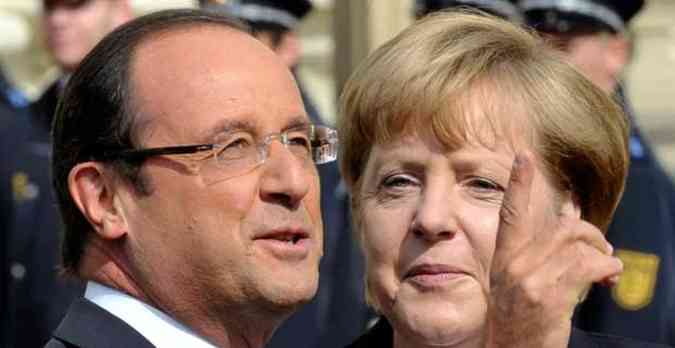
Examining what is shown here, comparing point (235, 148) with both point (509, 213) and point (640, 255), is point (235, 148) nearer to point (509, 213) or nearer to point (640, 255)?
point (509, 213)

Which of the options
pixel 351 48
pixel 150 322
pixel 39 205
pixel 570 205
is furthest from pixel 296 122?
pixel 351 48

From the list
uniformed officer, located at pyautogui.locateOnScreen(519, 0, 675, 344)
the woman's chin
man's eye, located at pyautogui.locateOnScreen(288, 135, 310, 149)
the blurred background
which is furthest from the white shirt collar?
the blurred background

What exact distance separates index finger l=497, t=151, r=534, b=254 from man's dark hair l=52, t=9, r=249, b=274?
27.0 inches

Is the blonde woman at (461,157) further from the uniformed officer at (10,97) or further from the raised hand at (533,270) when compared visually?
the uniformed officer at (10,97)

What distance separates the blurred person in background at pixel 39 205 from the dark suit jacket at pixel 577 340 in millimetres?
2653

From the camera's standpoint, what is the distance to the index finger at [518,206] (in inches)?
125

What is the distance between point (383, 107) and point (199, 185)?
77 cm

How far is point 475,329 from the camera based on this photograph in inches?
155

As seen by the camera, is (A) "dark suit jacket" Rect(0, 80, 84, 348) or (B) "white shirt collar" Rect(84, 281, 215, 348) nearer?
(B) "white shirt collar" Rect(84, 281, 215, 348)

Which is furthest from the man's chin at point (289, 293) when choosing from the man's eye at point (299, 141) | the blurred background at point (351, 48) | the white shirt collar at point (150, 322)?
the blurred background at point (351, 48)

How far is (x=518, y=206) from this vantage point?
10.4 ft

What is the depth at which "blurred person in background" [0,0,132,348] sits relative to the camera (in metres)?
6.92

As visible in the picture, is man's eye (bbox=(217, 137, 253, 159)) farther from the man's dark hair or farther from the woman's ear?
the woman's ear

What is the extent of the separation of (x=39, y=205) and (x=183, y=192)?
3776 millimetres
